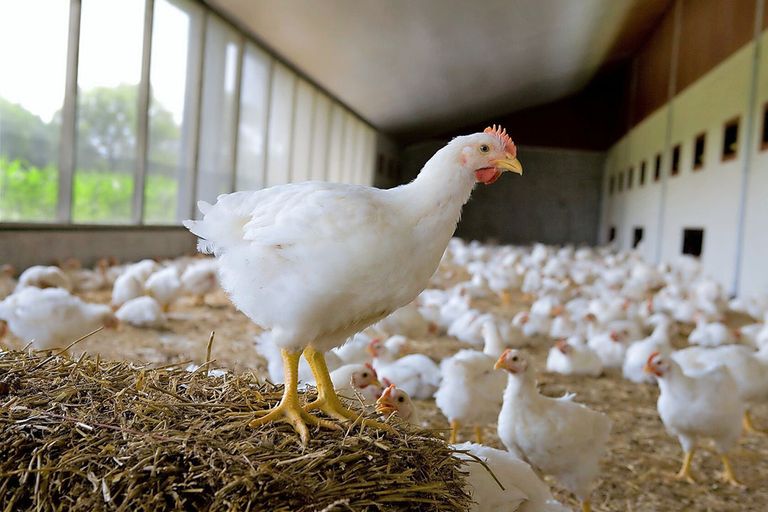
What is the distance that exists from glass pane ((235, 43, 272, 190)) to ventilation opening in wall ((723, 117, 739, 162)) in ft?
32.9

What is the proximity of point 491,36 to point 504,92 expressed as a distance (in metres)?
6.67

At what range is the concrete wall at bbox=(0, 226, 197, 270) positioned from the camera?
8.35 meters

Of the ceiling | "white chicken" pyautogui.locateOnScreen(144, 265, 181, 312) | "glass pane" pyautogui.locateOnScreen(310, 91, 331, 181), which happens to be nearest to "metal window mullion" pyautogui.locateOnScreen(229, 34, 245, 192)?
the ceiling

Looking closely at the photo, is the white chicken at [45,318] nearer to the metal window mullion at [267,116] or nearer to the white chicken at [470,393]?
the white chicken at [470,393]

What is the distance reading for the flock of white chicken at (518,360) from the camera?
11.6 ft

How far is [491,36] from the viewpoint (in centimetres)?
1457

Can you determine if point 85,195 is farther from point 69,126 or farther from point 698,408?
point 698,408

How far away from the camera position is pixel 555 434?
3537mm

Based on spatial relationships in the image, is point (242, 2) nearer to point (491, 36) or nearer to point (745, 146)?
point (491, 36)

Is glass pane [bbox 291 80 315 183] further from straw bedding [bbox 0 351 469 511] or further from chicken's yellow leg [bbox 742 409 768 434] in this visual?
straw bedding [bbox 0 351 469 511]

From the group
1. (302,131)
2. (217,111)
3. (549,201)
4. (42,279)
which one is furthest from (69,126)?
(549,201)

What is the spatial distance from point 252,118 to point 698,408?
12.5 m

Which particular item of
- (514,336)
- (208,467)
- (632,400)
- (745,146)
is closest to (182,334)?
(514,336)

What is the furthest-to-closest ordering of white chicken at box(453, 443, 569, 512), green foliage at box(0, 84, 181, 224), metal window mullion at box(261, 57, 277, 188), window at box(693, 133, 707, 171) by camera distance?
metal window mullion at box(261, 57, 277, 188) → window at box(693, 133, 707, 171) → green foliage at box(0, 84, 181, 224) → white chicken at box(453, 443, 569, 512)
